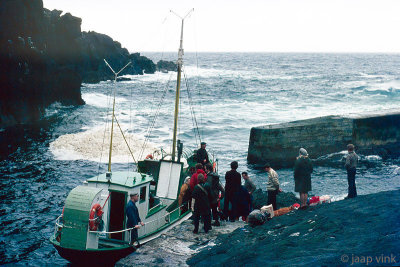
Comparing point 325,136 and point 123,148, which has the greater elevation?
point 325,136

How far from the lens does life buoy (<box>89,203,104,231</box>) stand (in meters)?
10.5

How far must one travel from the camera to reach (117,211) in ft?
37.8

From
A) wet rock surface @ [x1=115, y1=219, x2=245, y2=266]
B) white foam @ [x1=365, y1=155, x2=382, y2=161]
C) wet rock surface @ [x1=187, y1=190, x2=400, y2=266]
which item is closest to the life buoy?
wet rock surface @ [x1=115, y1=219, x2=245, y2=266]

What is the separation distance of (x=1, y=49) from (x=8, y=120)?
754 cm

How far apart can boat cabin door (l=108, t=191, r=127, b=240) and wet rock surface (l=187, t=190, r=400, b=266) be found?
3.18m

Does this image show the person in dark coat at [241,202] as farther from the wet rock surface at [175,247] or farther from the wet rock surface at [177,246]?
the wet rock surface at [175,247]

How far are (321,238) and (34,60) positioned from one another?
46.1m

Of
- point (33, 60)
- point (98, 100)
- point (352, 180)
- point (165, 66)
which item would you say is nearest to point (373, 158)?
point (352, 180)

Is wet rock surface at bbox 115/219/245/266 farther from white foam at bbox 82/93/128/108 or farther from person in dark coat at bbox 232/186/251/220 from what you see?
white foam at bbox 82/93/128/108

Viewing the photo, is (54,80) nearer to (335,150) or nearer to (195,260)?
(335,150)

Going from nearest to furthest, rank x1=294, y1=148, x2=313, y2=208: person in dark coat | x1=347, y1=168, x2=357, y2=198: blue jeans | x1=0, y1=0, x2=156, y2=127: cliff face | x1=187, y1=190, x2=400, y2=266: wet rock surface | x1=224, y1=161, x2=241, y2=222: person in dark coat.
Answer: x1=187, y1=190, x2=400, y2=266: wet rock surface, x1=294, y1=148, x2=313, y2=208: person in dark coat, x1=224, y1=161, x2=241, y2=222: person in dark coat, x1=347, y1=168, x2=357, y2=198: blue jeans, x1=0, y1=0, x2=156, y2=127: cliff face

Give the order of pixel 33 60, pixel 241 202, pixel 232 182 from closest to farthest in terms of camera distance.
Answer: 1. pixel 232 182
2. pixel 241 202
3. pixel 33 60

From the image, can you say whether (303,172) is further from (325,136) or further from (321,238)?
(325,136)

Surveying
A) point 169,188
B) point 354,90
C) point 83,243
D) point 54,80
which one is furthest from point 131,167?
point 354,90
